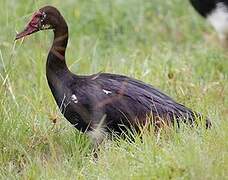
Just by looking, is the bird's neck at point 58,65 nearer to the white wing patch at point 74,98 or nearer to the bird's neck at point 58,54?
the bird's neck at point 58,54

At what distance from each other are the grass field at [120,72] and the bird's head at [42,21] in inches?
10.1

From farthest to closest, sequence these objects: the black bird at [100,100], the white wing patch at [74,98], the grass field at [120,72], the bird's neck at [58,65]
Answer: the bird's neck at [58,65] < the white wing patch at [74,98] < the black bird at [100,100] < the grass field at [120,72]

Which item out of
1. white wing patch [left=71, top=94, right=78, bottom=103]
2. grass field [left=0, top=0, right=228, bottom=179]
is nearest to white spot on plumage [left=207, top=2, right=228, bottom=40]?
grass field [left=0, top=0, right=228, bottom=179]

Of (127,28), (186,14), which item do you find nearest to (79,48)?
(127,28)

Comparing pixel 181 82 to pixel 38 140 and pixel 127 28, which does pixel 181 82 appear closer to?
pixel 38 140

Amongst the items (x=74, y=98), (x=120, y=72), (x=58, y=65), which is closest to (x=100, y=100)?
(x=74, y=98)

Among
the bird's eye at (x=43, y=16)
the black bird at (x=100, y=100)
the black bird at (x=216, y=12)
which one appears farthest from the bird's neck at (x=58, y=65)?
the black bird at (x=216, y=12)

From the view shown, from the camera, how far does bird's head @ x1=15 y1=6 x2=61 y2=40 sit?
560 cm

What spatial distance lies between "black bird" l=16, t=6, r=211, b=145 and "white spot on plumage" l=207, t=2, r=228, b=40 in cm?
61

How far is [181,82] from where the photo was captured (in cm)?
641

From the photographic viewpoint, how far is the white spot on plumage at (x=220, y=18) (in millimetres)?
5577

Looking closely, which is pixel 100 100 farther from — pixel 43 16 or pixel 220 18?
pixel 220 18

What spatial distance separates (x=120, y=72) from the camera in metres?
6.70

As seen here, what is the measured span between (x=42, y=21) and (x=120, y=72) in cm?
124
